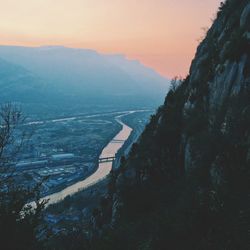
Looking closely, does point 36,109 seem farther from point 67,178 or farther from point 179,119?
point 179,119

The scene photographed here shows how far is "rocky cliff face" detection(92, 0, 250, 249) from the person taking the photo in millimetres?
10445

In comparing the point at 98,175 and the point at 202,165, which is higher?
the point at 202,165

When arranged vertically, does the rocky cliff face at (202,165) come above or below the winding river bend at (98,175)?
above

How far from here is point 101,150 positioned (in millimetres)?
102812

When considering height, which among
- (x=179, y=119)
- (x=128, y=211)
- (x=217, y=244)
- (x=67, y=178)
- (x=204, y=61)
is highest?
(x=204, y=61)

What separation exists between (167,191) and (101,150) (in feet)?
271

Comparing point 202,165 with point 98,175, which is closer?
point 202,165

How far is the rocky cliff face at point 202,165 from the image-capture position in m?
10.4

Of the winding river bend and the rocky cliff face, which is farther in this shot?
the winding river bend

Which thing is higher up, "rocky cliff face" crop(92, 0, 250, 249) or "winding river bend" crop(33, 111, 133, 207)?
"rocky cliff face" crop(92, 0, 250, 249)

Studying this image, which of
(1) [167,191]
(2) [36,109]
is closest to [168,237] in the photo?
(1) [167,191]

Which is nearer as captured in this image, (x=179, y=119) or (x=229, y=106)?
(x=229, y=106)

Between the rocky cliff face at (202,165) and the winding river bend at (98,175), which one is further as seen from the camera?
the winding river bend at (98,175)

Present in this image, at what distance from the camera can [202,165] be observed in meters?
17.1
